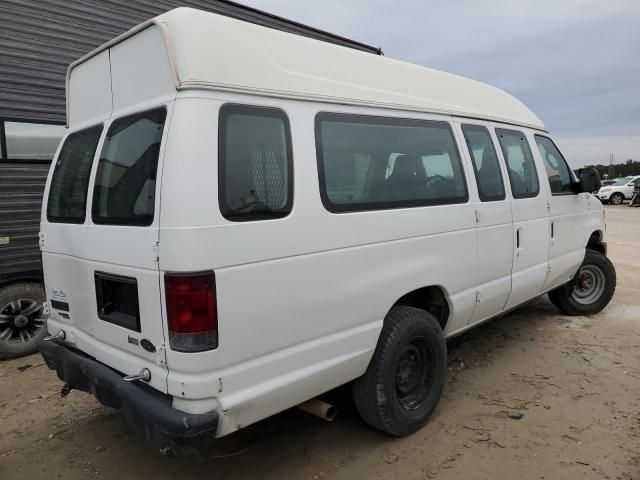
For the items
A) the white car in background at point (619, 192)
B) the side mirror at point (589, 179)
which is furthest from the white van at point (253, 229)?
the white car in background at point (619, 192)

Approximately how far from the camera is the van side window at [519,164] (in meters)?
4.11

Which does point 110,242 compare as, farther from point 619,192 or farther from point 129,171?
point 619,192

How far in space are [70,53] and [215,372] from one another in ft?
13.9

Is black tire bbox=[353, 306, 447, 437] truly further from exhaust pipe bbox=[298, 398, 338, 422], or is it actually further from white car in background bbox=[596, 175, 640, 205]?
white car in background bbox=[596, 175, 640, 205]

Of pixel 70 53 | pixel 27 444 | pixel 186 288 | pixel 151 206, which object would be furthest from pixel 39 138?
pixel 186 288

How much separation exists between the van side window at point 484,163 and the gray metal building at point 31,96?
154 inches

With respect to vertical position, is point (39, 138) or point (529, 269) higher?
point (39, 138)

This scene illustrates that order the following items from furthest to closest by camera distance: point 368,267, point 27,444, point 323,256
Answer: point 27,444 → point 368,267 → point 323,256

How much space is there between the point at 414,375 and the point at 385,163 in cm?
145

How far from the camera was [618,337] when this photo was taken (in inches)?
190

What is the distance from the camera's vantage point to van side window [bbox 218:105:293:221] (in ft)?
7.32

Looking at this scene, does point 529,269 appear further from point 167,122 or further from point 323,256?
point 167,122

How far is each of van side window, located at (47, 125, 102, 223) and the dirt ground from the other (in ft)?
4.97

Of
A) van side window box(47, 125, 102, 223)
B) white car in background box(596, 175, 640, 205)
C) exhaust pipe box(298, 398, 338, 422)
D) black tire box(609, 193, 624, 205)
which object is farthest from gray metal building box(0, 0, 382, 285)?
black tire box(609, 193, 624, 205)
